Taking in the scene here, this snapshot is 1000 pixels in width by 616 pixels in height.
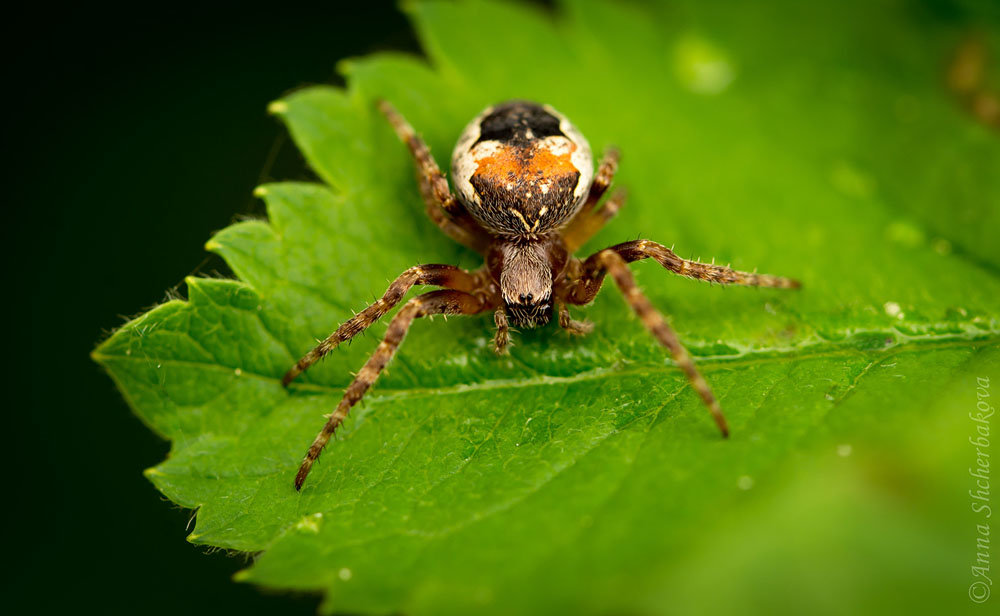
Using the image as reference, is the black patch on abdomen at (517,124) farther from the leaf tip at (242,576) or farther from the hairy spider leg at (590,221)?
the leaf tip at (242,576)

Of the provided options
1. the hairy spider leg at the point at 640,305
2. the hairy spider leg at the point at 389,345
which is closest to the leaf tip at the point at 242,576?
the hairy spider leg at the point at 389,345

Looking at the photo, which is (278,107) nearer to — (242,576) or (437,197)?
(437,197)

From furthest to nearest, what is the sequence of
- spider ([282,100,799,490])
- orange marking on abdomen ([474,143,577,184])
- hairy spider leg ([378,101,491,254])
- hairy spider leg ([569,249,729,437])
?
hairy spider leg ([378,101,491,254]) < orange marking on abdomen ([474,143,577,184]) < spider ([282,100,799,490]) < hairy spider leg ([569,249,729,437])

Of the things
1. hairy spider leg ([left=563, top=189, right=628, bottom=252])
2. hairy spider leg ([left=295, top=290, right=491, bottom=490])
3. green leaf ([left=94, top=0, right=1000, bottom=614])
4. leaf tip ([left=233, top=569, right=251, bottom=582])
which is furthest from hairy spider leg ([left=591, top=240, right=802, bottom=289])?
leaf tip ([left=233, top=569, right=251, bottom=582])

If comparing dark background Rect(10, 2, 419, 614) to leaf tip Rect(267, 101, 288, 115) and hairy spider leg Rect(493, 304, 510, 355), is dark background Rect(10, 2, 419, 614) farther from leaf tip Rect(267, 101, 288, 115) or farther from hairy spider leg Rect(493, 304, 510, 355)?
hairy spider leg Rect(493, 304, 510, 355)

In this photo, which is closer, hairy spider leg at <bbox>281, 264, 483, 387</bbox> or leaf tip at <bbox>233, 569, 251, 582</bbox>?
leaf tip at <bbox>233, 569, 251, 582</bbox>

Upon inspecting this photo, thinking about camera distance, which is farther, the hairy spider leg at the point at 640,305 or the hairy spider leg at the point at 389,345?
the hairy spider leg at the point at 389,345

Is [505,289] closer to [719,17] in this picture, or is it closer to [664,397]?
[664,397]
